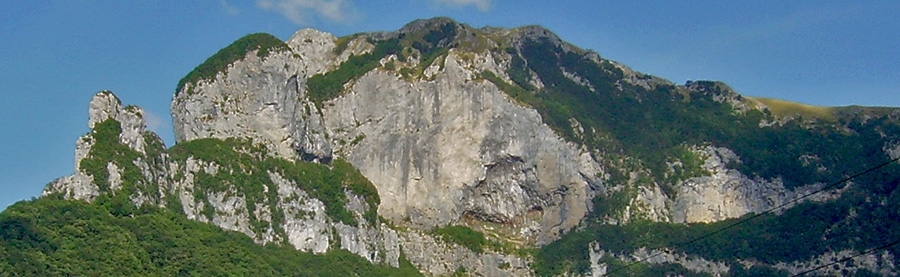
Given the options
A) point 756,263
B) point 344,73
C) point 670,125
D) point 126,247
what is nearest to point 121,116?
point 126,247

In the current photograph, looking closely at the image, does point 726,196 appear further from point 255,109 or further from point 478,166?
point 255,109

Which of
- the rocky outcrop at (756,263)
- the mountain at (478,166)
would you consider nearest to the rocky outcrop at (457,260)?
the mountain at (478,166)

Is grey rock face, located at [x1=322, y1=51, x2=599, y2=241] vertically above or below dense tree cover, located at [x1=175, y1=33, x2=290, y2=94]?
below

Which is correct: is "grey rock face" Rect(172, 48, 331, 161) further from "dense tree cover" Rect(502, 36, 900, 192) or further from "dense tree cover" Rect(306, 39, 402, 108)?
"dense tree cover" Rect(502, 36, 900, 192)

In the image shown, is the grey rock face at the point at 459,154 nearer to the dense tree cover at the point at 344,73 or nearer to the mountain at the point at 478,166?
the mountain at the point at 478,166

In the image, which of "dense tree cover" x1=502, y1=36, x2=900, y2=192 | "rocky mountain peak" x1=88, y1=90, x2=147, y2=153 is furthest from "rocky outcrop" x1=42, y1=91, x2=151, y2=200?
"dense tree cover" x1=502, y1=36, x2=900, y2=192

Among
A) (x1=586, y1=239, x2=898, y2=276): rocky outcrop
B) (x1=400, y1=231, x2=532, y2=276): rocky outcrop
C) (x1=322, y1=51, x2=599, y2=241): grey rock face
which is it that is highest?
(x1=322, y1=51, x2=599, y2=241): grey rock face
